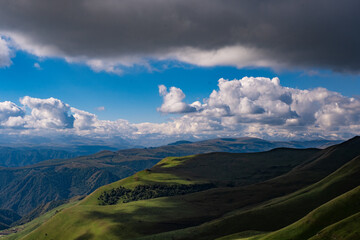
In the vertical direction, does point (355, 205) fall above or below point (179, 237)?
above

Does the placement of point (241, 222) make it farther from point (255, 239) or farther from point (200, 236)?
point (255, 239)

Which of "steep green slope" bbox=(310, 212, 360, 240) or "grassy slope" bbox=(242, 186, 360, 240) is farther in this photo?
"grassy slope" bbox=(242, 186, 360, 240)

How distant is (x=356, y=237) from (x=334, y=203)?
126 ft

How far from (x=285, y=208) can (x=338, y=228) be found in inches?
4107

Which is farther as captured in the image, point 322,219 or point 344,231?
point 322,219

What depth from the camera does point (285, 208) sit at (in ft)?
640

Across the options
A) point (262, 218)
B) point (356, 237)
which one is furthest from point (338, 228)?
point (262, 218)

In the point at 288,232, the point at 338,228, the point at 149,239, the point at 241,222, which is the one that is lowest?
the point at 149,239

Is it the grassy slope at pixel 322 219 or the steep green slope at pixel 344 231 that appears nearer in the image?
the steep green slope at pixel 344 231

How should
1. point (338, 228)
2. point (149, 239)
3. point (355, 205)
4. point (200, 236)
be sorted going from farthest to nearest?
point (149, 239)
point (200, 236)
point (355, 205)
point (338, 228)

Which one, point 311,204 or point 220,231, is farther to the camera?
point 311,204

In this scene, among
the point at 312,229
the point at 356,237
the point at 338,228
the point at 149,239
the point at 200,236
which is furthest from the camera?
the point at 149,239

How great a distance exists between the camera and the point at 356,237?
88312mm

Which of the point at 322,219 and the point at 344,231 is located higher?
the point at 344,231
